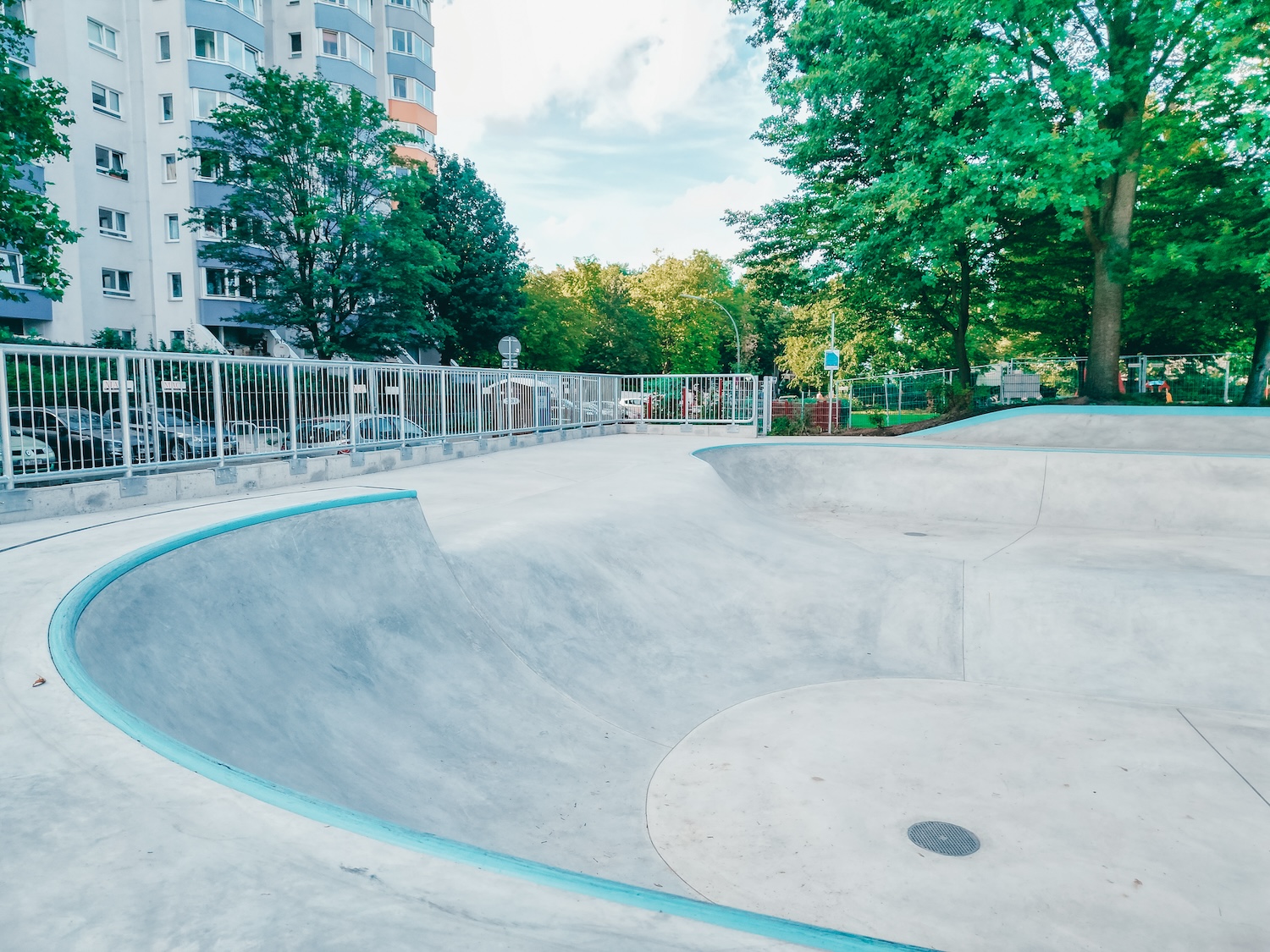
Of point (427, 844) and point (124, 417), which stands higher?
point (124, 417)

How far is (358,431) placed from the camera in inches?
516

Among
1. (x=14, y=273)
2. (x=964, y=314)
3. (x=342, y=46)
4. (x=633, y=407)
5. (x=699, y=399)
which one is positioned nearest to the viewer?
(x=699, y=399)

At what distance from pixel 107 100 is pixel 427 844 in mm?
45171

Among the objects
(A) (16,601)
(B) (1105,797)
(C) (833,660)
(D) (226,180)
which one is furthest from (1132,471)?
(D) (226,180)

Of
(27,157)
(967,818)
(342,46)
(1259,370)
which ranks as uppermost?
(342,46)

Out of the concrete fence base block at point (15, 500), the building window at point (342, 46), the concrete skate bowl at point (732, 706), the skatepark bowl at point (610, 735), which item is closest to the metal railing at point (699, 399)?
the skatepark bowl at point (610, 735)

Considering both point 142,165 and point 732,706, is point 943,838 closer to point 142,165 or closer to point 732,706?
point 732,706

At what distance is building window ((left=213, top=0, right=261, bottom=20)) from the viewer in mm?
36141

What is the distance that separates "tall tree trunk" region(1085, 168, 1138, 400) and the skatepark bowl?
1166 cm

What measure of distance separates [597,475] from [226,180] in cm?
2417

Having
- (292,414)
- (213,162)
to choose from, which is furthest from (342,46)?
(292,414)

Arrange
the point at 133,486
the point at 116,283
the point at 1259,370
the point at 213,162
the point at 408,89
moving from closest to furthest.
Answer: the point at 133,486 → the point at 1259,370 → the point at 213,162 → the point at 116,283 → the point at 408,89

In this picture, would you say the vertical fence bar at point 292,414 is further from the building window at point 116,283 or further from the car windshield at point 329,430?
the building window at point 116,283

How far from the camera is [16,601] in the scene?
14.1 ft
